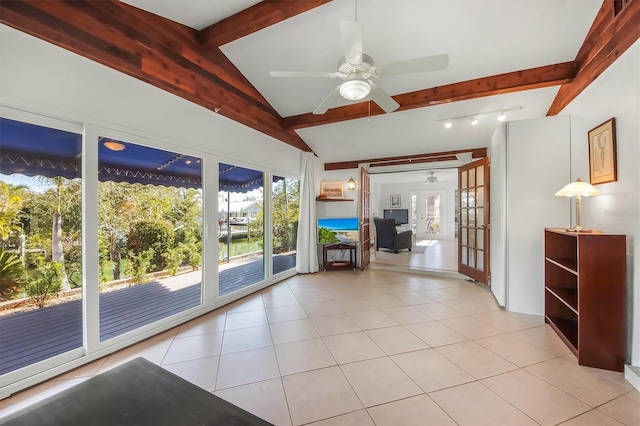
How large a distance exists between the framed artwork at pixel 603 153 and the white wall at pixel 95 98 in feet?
13.0

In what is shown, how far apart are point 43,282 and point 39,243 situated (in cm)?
32

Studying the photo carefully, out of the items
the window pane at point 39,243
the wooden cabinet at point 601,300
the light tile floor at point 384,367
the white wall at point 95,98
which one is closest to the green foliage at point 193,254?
the light tile floor at point 384,367

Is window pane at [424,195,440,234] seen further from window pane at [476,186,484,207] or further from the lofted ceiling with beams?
the lofted ceiling with beams

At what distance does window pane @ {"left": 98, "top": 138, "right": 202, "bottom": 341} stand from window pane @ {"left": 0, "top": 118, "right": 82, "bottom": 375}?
207 millimetres

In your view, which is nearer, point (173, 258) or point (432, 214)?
point (173, 258)

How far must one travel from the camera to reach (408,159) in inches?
209

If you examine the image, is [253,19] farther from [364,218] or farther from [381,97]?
[364,218]

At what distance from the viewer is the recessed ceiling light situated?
7.64 ft

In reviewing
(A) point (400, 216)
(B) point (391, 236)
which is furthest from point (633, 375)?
(A) point (400, 216)

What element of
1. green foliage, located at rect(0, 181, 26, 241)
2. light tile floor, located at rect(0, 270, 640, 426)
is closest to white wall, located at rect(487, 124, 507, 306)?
light tile floor, located at rect(0, 270, 640, 426)

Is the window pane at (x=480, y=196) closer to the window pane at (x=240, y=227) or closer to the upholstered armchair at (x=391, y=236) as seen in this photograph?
the upholstered armchair at (x=391, y=236)

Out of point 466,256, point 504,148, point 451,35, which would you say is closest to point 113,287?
point 451,35

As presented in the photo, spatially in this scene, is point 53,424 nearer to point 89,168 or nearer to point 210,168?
point 89,168

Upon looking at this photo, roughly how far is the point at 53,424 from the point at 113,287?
2.10 metres
